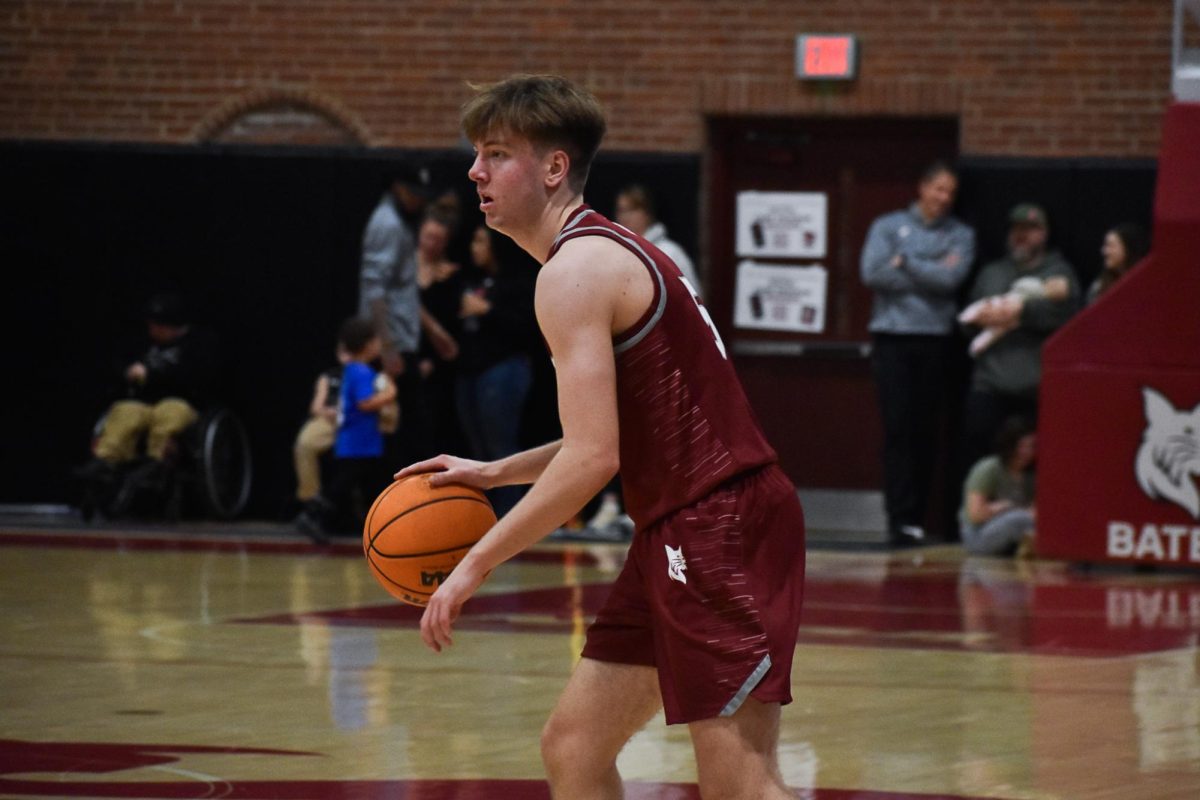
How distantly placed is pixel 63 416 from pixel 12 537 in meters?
1.99

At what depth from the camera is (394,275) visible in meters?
12.6

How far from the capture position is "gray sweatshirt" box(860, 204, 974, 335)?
12.8 metres

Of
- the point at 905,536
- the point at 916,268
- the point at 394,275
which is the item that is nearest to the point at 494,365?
the point at 394,275

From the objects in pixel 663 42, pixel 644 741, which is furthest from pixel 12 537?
pixel 644 741

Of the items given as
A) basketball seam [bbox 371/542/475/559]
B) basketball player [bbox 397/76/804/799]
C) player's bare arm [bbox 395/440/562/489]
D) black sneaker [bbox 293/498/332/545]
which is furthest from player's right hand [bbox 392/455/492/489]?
black sneaker [bbox 293/498/332/545]

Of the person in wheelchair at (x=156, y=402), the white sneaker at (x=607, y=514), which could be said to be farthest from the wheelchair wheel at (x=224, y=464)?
the white sneaker at (x=607, y=514)

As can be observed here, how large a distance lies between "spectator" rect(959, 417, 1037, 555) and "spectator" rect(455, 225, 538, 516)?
9.33 feet

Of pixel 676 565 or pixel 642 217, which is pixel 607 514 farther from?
pixel 676 565

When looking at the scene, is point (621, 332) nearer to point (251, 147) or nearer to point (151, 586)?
point (151, 586)

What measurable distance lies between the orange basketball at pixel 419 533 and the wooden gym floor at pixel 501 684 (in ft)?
4.82

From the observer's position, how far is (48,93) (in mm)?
14773

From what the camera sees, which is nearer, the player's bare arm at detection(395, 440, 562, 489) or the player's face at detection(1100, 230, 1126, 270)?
the player's bare arm at detection(395, 440, 562, 489)

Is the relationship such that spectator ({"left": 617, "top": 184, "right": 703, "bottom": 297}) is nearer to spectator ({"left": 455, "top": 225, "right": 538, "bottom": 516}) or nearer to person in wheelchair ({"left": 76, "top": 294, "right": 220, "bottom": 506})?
spectator ({"left": 455, "top": 225, "right": 538, "bottom": 516})

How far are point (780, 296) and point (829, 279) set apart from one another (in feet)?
1.18
